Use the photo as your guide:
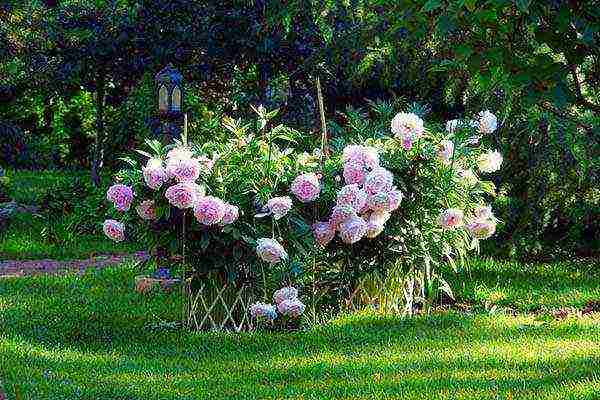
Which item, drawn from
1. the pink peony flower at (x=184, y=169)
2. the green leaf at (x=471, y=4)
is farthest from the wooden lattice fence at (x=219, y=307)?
the green leaf at (x=471, y=4)

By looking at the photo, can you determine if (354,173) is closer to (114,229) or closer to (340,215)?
(340,215)

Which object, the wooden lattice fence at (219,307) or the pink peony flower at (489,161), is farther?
the pink peony flower at (489,161)

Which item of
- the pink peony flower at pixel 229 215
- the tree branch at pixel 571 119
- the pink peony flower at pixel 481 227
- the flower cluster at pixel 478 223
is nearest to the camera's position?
the tree branch at pixel 571 119

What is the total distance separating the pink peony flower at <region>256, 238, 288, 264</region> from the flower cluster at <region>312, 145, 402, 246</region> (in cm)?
50

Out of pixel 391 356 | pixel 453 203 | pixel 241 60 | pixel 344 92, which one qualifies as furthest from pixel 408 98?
pixel 391 356

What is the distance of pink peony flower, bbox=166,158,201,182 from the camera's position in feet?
20.7

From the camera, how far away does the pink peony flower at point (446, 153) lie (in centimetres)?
721

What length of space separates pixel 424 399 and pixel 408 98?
25.0ft

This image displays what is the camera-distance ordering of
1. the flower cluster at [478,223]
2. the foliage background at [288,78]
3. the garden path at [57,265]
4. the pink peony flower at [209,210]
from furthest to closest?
the garden path at [57,265], the foliage background at [288,78], the flower cluster at [478,223], the pink peony flower at [209,210]

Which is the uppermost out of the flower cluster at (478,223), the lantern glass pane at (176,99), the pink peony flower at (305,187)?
the lantern glass pane at (176,99)

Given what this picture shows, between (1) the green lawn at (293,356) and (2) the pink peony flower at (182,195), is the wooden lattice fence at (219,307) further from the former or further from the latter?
(2) the pink peony flower at (182,195)

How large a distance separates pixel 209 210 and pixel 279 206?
480mm

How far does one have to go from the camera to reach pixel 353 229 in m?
6.67

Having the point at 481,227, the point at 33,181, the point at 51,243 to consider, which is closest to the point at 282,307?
the point at 481,227
